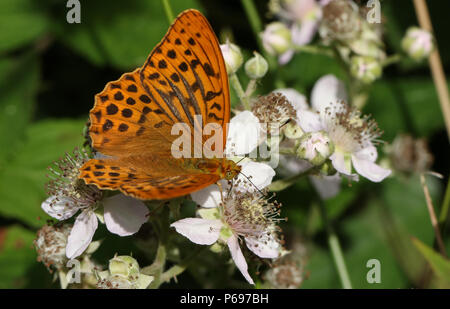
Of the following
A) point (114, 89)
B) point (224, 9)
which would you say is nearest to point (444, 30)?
point (224, 9)

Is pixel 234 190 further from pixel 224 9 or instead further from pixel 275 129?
pixel 224 9

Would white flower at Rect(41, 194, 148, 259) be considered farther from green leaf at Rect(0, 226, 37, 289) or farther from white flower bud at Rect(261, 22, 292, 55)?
white flower bud at Rect(261, 22, 292, 55)

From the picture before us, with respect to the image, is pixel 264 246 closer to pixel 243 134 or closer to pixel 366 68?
pixel 243 134

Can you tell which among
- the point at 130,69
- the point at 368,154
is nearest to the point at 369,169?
the point at 368,154

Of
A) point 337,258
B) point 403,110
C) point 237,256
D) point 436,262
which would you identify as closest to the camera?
point 237,256

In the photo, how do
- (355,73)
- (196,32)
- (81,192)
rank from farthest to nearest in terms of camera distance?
(355,73) → (81,192) → (196,32)

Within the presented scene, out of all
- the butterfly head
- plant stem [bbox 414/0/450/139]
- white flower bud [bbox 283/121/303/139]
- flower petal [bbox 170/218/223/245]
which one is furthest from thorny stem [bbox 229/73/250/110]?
plant stem [bbox 414/0/450/139]
